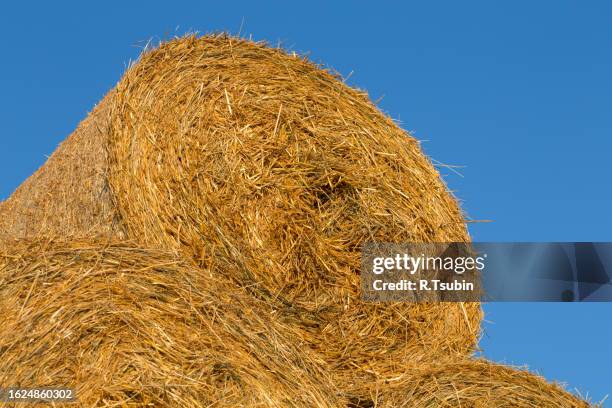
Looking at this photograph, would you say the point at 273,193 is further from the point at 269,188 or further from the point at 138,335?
the point at 138,335

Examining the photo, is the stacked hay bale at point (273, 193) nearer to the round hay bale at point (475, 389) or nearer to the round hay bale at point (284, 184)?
the round hay bale at point (284, 184)

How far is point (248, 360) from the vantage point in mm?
3734

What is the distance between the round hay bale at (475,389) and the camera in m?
4.00

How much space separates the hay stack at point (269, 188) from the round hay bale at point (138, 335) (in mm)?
529

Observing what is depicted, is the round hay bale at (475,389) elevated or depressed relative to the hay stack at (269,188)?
depressed

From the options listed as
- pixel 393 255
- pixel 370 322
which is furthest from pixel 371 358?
pixel 393 255

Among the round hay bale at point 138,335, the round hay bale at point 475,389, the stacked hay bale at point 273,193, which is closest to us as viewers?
the round hay bale at point 138,335

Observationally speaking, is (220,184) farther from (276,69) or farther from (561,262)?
(561,262)

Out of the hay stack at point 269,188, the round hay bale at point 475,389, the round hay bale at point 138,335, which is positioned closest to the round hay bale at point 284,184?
the hay stack at point 269,188

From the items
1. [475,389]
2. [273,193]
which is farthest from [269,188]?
[475,389]

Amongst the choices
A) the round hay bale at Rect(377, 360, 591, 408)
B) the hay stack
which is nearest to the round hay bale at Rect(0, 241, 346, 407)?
the round hay bale at Rect(377, 360, 591, 408)

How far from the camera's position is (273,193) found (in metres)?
4.90

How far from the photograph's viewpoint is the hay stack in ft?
15.0

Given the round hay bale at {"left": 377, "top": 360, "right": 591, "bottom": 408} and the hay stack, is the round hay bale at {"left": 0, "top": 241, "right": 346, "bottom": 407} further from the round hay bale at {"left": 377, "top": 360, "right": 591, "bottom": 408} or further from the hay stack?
the hay stack
